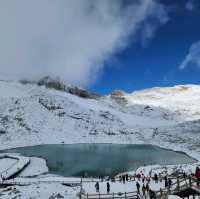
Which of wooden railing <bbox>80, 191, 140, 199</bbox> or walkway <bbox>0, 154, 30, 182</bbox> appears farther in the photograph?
walkway <bbox>0, 154, 30, 182</bbox>

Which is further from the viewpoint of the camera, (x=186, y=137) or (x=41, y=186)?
(x=186, y=137)

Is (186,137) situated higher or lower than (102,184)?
higher

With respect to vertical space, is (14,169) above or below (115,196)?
above

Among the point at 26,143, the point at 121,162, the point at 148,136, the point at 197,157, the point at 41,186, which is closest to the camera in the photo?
the point at 41,186

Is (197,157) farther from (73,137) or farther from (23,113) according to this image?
(23,113)

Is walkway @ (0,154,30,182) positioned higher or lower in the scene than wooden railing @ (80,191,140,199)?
higher

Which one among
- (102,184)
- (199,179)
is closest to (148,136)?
(102,184)

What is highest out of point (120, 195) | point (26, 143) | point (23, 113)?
point (23, 113)

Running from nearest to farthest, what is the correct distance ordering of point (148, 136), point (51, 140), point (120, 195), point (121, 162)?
1. point (120, 195)
2. point (121, 162)
3. point (51, 140)
4. point (148, 136)

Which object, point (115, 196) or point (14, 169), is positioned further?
point (14, 169)

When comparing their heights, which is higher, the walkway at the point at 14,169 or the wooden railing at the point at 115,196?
the walkway at the point at 14,169

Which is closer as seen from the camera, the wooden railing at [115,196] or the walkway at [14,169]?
the wooden railing at [115,196]

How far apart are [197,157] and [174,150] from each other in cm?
2587

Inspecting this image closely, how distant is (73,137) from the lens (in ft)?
585
